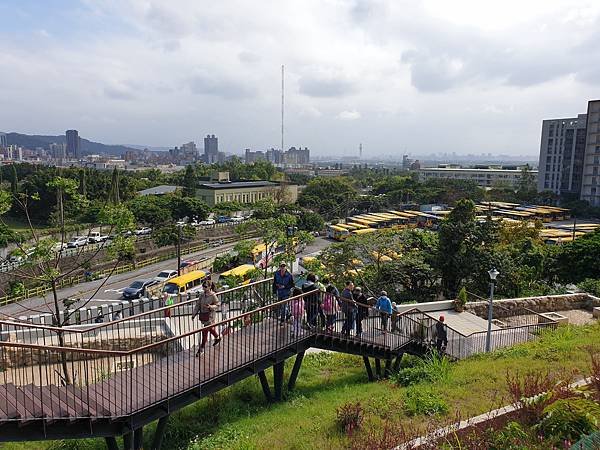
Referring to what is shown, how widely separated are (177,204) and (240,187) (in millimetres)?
18864

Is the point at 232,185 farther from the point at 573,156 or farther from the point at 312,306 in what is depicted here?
the point at 312,306

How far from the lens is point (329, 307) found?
30.0 feet

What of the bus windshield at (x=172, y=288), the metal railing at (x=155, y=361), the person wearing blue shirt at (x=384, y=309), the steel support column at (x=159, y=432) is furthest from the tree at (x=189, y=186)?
the steel support column at (x=159, y=432)

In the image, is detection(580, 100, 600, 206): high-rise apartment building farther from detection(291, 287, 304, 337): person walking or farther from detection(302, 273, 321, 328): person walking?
detection(291, 287, 304, 337): person walking

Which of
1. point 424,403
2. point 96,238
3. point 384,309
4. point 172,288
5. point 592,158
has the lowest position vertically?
point 172,288

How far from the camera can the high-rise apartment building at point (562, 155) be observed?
235 feet

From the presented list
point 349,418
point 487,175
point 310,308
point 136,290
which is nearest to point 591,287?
point 310,308

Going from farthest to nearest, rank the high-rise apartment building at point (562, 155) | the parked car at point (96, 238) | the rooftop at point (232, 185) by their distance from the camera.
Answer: the high-rise apartment building at point (562, 155), the rooftop at point (232, 185), the parked car at point (96, 238)

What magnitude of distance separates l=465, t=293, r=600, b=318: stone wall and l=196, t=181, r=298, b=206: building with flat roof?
48127mm

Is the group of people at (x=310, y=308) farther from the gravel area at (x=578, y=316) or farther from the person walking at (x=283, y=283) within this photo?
the gravel area at (x=578, y=316)

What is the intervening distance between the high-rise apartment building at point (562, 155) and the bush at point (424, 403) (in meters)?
74.5

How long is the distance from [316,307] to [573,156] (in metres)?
77.4

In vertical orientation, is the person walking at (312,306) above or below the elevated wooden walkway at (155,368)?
above

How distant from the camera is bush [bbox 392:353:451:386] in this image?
361 inches
